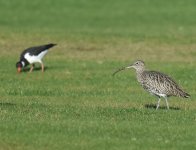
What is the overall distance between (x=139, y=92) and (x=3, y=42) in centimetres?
1269

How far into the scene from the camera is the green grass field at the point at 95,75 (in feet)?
52.1

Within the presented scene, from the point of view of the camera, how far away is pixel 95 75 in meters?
27.2

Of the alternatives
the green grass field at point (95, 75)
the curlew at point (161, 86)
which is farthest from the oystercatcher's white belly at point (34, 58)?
the curlew at point (161, 86)

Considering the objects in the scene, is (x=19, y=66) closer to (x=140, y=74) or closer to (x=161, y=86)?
(x=140, y=74)

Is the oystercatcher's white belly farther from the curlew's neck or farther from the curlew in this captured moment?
the curlew

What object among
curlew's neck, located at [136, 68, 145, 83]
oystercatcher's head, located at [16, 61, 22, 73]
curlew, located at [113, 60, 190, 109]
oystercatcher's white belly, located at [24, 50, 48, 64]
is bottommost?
curlew, located at [113, 60, 190, 109]

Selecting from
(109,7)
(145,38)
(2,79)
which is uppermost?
(109,7)

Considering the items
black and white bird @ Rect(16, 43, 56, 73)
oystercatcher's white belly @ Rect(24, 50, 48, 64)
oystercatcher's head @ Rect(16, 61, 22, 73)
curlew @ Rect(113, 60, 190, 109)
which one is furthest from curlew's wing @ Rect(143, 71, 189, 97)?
oystercatcher's white belly @ Rect(24, 50, 48, 64)

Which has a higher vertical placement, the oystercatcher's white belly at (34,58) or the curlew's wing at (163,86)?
the oystercatcher's white belly at (34,58)

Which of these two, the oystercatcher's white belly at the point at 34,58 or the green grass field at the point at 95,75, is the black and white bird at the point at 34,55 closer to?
the oystercatcher's white belly at the point at 34,58

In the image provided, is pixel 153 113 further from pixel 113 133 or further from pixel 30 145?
pixel 30 145

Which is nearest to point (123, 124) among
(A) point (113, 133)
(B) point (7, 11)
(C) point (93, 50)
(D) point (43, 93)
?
(A) point (113, 133)

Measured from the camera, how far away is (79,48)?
34438 mm

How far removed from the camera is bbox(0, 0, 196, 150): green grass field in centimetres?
1589
